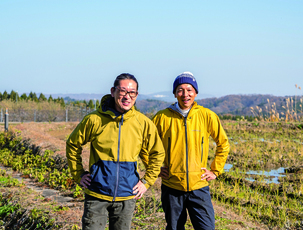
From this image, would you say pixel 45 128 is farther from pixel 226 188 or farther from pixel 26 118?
pixel 26 118

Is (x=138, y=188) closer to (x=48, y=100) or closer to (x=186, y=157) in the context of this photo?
(x=186, y=157)

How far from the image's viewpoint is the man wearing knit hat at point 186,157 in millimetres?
3088

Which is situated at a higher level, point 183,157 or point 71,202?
point 183,157

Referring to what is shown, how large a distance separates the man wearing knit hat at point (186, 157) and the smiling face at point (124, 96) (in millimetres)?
625

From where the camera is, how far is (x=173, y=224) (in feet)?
10.2

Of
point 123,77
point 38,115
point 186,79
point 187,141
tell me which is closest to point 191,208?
point 187,141

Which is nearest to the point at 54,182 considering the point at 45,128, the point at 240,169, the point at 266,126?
the point at 240,169

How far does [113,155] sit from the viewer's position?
2607 mm

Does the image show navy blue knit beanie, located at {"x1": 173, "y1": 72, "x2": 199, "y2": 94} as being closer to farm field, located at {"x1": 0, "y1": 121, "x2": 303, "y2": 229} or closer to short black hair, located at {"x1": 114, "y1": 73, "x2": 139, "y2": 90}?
short black hair, located at {"x1": 114, "y1": 73, "x2": 139, "y2": 90}

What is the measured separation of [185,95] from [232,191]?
11.5 ft

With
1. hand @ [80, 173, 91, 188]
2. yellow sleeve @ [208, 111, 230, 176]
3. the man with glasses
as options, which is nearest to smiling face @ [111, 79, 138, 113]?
the man with glasses

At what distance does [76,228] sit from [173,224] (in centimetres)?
134

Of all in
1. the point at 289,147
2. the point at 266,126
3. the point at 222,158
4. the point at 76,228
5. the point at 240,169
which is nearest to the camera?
the point at 222,158

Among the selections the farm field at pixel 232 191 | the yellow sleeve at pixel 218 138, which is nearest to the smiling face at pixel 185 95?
the yellow sleeve at pixel 218 138
